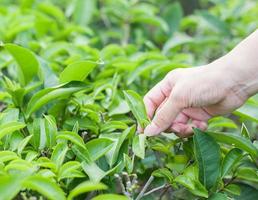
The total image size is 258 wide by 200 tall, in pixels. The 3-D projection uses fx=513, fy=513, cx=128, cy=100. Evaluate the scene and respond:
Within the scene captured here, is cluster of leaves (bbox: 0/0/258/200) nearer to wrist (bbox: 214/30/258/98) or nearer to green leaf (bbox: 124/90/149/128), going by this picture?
green leaf (bbox: 124/90/149/128)

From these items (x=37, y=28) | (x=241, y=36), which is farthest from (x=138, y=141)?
(x=241, y=36)

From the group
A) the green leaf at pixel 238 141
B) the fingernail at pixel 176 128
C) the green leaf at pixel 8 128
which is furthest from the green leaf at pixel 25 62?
the green leaf at pixel 238 141

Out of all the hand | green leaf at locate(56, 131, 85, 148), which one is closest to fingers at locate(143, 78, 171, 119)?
the hand

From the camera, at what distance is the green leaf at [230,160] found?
156cm

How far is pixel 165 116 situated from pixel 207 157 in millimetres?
177

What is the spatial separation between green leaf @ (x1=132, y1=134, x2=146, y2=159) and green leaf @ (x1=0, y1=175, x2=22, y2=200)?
1.42ft

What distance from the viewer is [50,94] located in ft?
5.28

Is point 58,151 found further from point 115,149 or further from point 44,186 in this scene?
point 44,186

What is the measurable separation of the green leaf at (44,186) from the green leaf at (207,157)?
1.69 ft

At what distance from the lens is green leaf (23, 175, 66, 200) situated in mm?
1115

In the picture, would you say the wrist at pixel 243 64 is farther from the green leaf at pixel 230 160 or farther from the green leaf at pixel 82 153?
the green leaf at pixel 82 153

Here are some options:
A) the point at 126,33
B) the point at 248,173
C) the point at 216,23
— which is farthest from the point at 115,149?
the point at 216,23

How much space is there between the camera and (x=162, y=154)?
6.07 ft

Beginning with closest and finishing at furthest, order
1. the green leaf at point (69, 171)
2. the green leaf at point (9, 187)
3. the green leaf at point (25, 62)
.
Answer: the green leaf at point (9, 187) < the green leaf at point (69, 171) < the green leaf at point (25, 62)
